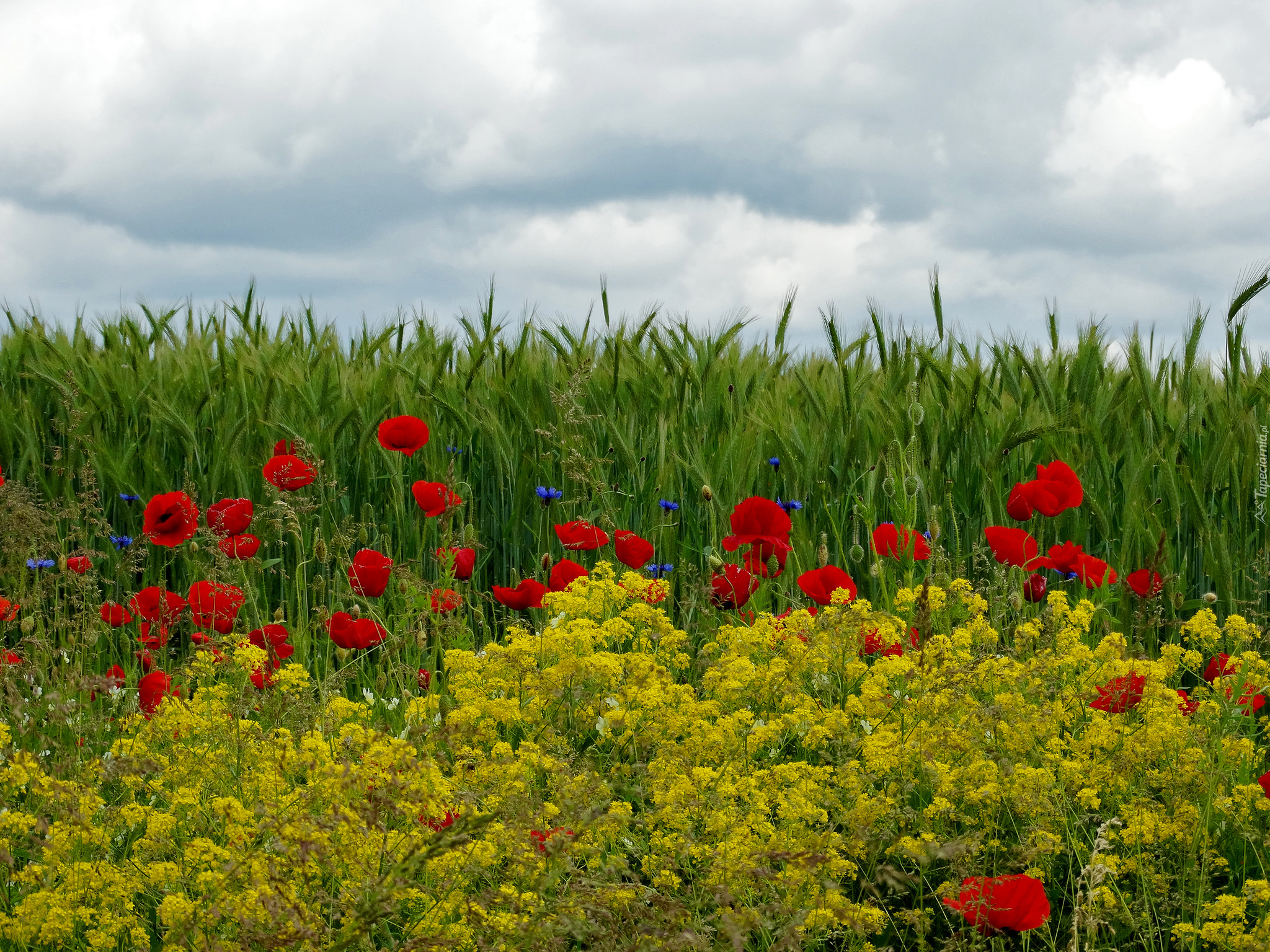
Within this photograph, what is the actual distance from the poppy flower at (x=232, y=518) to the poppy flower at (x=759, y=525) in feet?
4.38

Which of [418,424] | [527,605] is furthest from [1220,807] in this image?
[418,424]

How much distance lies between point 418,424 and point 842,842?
219 centimetres

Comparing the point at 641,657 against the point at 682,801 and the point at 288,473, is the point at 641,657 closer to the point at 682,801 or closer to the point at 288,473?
the point at 682,801

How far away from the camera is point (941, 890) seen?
189 cm

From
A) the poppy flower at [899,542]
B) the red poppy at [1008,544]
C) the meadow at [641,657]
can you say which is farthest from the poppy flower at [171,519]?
the red poppy at [1008,544]

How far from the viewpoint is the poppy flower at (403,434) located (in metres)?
3.67

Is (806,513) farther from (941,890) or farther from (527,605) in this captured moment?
(941,890)

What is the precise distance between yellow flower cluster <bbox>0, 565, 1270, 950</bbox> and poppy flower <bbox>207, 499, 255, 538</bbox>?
0.74m

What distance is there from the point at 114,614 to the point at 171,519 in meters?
0.35

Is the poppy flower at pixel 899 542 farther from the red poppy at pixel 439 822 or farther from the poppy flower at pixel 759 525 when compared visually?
the red poppy at pixel 439 822

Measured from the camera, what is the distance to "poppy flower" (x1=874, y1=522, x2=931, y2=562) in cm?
310

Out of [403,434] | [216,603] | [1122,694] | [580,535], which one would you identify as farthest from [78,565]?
[1122,694]

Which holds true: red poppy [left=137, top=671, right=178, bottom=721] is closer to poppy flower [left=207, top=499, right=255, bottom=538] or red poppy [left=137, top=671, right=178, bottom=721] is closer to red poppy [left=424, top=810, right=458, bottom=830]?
poppy flower [left=207, top=499, right=255, bottom=538]

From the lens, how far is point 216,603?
303 cm
